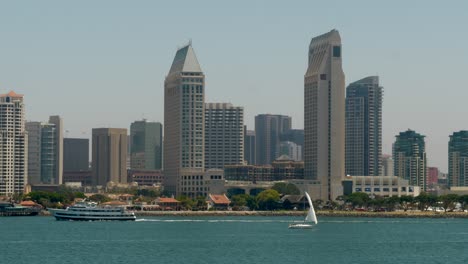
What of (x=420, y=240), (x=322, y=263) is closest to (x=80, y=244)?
(x=322, y=263)

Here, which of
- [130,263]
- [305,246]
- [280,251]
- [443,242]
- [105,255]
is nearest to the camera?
[130,263]

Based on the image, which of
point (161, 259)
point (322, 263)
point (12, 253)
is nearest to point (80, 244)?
point (12, 253)

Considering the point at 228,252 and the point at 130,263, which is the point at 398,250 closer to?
the point at 228,252

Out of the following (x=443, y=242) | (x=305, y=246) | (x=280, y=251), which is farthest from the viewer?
(x=443, y=242)

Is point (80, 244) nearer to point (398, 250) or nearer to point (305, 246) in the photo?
point (305, 246)

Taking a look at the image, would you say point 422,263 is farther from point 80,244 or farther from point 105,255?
point 80,244

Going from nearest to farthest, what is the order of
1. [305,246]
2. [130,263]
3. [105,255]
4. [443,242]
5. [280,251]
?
[130,263] → [105,255] → [280,251] → [305,246] → [443,242]

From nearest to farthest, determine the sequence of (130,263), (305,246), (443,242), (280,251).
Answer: (130,263), (280,251), (305,246), (443,242)

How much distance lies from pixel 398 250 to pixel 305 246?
13901mm

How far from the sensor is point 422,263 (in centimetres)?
14788

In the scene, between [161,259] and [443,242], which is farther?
[443,242]

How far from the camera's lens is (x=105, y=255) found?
154250 millimetres

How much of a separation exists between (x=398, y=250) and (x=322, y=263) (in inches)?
1109

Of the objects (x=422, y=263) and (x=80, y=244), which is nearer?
(x=422, y=263)
